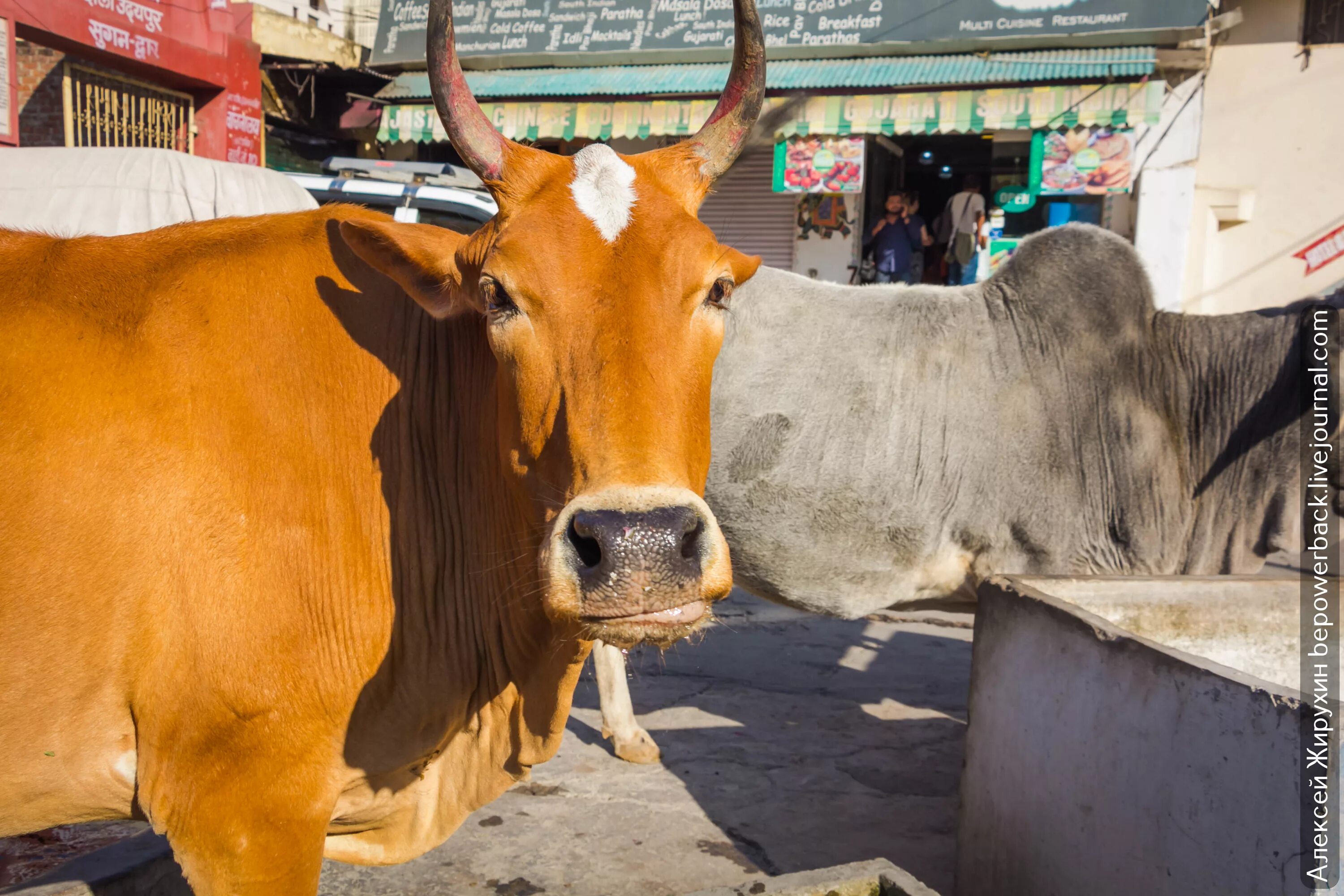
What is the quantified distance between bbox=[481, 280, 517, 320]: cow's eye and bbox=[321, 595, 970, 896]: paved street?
2109 millimetres

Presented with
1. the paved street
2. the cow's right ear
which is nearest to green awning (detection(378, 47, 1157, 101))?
the paved street

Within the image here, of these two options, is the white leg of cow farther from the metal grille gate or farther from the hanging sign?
the hanging sign

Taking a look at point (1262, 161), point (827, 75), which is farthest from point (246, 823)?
point (1262, 161)

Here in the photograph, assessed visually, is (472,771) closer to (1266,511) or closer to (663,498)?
(663,498)

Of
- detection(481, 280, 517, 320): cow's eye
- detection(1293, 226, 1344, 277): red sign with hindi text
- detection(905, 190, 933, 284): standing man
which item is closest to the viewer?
detection(481, 280, 517, 320): cow's eye

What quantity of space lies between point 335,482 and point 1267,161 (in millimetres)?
12086

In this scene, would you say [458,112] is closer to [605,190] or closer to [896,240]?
[605,190]

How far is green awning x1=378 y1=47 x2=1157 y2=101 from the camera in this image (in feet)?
35.2

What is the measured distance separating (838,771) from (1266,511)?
1.98 m

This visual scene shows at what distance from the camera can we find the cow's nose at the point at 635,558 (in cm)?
169

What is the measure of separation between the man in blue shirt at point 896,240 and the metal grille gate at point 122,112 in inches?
295

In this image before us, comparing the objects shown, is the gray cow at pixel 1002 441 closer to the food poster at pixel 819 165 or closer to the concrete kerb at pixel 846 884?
the concrete kerb at pixel 846 884

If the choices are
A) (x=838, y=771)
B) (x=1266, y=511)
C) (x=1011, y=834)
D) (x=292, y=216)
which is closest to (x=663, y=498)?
(x=292, y=216)

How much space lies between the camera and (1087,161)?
10.7 metres
